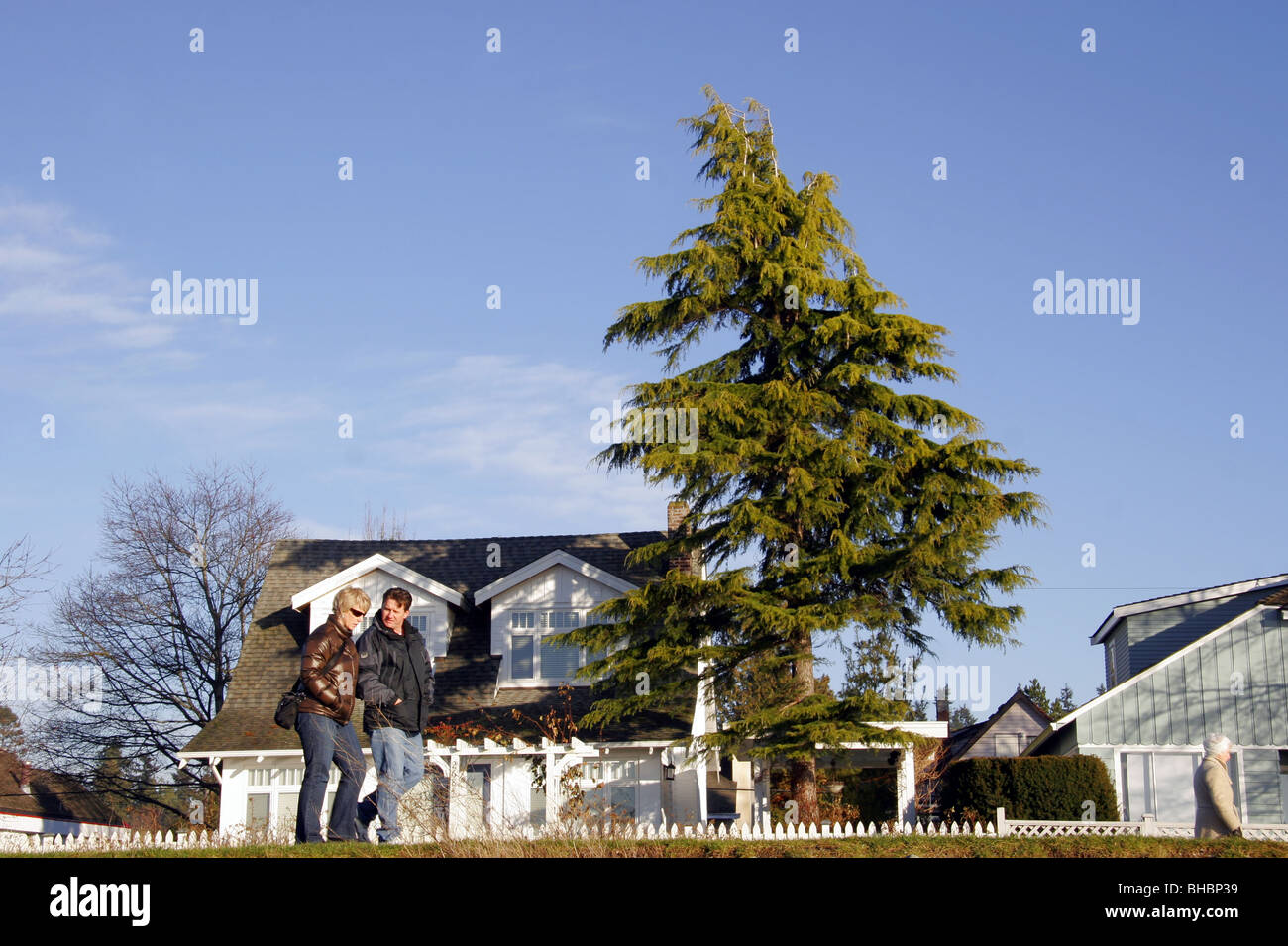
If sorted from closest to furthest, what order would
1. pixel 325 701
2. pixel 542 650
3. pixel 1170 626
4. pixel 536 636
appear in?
1. pixel 325 701
2. pixel 542 650
3. pixel 536 636
4. pixel 1170 626

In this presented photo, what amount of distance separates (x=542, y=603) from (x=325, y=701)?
15.2m

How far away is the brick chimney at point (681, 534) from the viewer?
69.9ft

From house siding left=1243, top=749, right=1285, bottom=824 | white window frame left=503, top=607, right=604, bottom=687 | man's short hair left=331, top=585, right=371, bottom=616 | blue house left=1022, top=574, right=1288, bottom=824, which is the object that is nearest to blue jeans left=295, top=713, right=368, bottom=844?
man's short hair left=331, top=585, right=371, bottom=616

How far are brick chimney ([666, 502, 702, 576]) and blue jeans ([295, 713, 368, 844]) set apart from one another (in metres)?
11.2

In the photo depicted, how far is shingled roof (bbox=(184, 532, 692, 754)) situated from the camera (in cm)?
2205

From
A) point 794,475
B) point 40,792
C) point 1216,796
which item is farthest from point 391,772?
point 40,792

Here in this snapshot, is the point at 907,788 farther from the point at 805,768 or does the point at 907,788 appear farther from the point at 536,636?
the point at 536,636

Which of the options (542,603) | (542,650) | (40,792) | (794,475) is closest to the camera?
(794,475)

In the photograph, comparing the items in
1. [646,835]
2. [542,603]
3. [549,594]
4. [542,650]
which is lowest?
[646,835]

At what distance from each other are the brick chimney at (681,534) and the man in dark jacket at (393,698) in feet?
34.4

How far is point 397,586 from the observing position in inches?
982

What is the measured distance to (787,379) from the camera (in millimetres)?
20656

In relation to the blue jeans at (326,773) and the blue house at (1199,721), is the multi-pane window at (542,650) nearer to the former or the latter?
the blue house at (1199,721)
